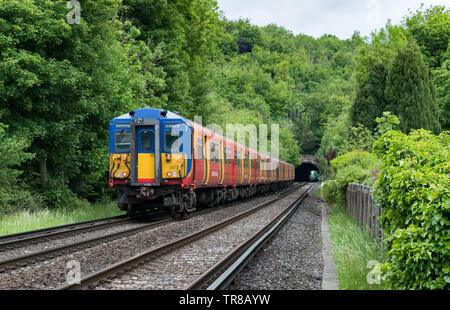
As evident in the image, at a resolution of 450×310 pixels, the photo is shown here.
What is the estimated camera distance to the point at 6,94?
1414 centimetres

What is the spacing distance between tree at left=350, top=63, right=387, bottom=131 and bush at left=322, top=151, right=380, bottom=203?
11.4m

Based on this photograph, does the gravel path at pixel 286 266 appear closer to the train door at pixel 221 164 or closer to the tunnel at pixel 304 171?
the train door at pixel 221 164

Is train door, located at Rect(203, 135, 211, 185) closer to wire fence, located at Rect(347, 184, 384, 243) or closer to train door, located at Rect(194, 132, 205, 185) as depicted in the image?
train door, located at Rect(194, 132, 205, 185)

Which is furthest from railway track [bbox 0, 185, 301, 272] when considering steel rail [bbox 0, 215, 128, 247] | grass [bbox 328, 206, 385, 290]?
grass [bbox 328, 206, 385, 290]

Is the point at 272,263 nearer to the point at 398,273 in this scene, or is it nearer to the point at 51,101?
the point at 398,273

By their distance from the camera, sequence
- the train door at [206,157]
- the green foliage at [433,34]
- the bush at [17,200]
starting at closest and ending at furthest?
the bush at [17,200] → the train door at [206,157] → the green foliage at [433,34]

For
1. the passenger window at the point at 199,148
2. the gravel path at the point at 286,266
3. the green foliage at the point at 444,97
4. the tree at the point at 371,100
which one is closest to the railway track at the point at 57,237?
the passenger window at the point at 199,148

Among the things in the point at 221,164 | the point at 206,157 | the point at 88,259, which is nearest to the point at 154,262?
the point at 88,259

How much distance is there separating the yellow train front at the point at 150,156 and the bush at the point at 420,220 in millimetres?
9711

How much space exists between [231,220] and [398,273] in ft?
34.5

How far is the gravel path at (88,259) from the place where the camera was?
256 inches

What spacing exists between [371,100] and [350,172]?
16.7 meters

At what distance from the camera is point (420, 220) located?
450 centimetres

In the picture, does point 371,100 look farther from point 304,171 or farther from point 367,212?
point 304,171
